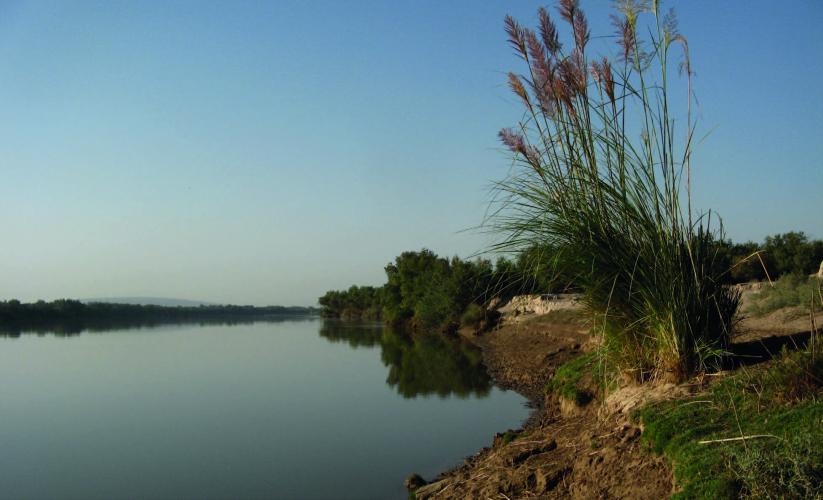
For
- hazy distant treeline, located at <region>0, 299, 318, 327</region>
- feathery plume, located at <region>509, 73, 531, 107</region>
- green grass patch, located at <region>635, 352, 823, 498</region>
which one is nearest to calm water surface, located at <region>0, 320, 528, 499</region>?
green grass patch, located at <region>635, 352, 823, 498</region>

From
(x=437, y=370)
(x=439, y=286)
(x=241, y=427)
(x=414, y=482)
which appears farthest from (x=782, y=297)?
(x=439, y=286)

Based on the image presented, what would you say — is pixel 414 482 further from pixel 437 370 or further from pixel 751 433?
pixel 437 370

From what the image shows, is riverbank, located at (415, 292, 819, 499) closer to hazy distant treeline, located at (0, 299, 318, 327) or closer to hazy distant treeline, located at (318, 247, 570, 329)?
hazy distant treeline, located at (318, 247, 570, 329)

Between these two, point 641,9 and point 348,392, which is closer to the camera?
point 641,9

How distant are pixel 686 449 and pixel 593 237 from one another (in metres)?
2.25

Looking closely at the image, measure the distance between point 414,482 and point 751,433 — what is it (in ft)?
16.6

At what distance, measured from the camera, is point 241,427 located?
13.3 m

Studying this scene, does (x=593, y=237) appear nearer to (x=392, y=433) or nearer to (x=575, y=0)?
(x=575, y=0)

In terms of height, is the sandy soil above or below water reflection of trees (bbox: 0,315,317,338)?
below

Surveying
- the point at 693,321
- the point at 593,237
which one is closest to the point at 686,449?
the point at 693,321

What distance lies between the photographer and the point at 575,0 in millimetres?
6414

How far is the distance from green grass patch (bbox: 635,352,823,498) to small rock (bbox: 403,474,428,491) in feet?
12.3

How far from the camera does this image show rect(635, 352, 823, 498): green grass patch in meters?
3.74

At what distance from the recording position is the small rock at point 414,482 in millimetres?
8531
